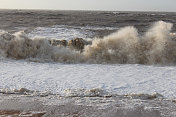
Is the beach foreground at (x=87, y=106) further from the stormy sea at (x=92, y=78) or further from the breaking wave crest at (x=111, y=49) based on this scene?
the breaking wave crest at (x=111, y=49)

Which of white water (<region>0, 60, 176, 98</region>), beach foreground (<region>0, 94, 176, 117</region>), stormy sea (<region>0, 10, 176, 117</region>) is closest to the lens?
beach foreground (<region>0, 94, 176, 117</region>)

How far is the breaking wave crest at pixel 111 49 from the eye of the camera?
9602 millimetres

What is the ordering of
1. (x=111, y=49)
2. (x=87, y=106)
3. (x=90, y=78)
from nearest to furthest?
(x=87, y=106), (x=90, y=78), (x=111, y=49)

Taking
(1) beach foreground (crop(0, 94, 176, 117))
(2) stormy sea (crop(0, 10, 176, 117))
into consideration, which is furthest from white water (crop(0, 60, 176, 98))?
(1) beach foreground (crop(0, 94, 176, 117))

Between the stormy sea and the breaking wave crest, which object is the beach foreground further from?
the breaking wave crest

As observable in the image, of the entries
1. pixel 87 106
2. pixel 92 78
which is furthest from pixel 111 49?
pixel 87 106

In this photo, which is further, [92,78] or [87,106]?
[92,78]

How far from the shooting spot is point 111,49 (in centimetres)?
1018

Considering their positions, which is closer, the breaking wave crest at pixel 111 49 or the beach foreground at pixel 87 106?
the beach foreground at pixel 87 106

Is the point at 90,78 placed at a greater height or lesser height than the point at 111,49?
lesser

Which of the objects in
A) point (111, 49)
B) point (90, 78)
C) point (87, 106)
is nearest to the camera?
point (87, 106)

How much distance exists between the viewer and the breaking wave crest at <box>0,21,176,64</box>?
960 centimetres

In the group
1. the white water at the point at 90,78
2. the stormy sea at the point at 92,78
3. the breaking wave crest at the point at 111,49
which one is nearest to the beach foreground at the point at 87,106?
the stormy sea at the point at 92,78

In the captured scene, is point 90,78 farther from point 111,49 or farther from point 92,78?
point 111,49
